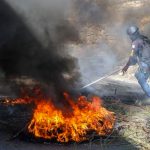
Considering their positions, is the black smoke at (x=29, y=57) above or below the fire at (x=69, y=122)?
above

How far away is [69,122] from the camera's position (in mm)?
7199

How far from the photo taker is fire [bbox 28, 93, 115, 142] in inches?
278

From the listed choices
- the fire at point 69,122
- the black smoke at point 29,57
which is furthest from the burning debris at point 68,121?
the black smoke at point 29,57

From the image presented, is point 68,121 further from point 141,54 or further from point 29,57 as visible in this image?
point 141,54

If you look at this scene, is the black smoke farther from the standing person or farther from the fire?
the standing person

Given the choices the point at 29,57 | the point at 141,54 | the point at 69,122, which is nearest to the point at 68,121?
the point at 69,122

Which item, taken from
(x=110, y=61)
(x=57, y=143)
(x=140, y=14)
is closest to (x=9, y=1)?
(x=57, y=143)

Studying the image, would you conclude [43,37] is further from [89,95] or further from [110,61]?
[110,61]

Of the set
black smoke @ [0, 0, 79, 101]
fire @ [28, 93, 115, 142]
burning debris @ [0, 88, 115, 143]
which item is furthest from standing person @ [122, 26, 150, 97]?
fire @ [28, 93, 115, 142]

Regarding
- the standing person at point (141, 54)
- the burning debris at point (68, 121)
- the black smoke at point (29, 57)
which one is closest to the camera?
the burning debris at point (68, 121)

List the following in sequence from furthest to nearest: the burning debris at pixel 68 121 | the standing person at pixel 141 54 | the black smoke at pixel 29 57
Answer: the standing person at pixel 141 54
the black smoke at pixel 29 57
the burning debris at pixel 68 121

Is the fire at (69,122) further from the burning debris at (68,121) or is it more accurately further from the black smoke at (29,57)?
the black smoke at (29,57)

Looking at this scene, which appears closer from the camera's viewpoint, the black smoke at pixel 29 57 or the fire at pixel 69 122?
the fire at pixel 69 122

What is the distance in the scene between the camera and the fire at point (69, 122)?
7.06 metres
